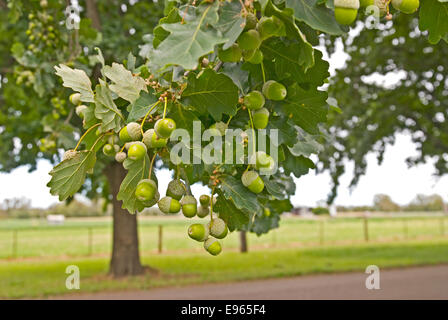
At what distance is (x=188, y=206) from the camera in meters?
1.56

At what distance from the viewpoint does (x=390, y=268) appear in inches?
517

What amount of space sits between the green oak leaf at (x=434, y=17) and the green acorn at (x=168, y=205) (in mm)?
1114

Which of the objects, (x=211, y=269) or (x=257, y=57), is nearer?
(x=257, y=57)

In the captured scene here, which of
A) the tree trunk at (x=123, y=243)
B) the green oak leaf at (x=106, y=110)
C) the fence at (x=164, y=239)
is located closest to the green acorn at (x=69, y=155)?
the green oak leaf at (x=106, y=110)

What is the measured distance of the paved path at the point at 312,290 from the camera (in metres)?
8.98

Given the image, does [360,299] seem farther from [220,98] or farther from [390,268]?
[220,98]

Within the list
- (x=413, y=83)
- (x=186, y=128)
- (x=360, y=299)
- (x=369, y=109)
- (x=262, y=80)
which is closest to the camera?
(x=186, y=128)

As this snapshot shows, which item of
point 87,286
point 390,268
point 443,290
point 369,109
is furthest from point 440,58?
point 87,286

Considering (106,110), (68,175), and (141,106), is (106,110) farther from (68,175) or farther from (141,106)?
(68,175)

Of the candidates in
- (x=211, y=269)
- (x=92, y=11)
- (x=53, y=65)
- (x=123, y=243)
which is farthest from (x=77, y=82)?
(x=211, y=269)

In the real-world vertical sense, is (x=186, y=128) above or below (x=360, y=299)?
above

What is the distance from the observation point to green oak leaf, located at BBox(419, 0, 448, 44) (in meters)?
1.55

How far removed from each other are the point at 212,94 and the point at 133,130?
30cm
